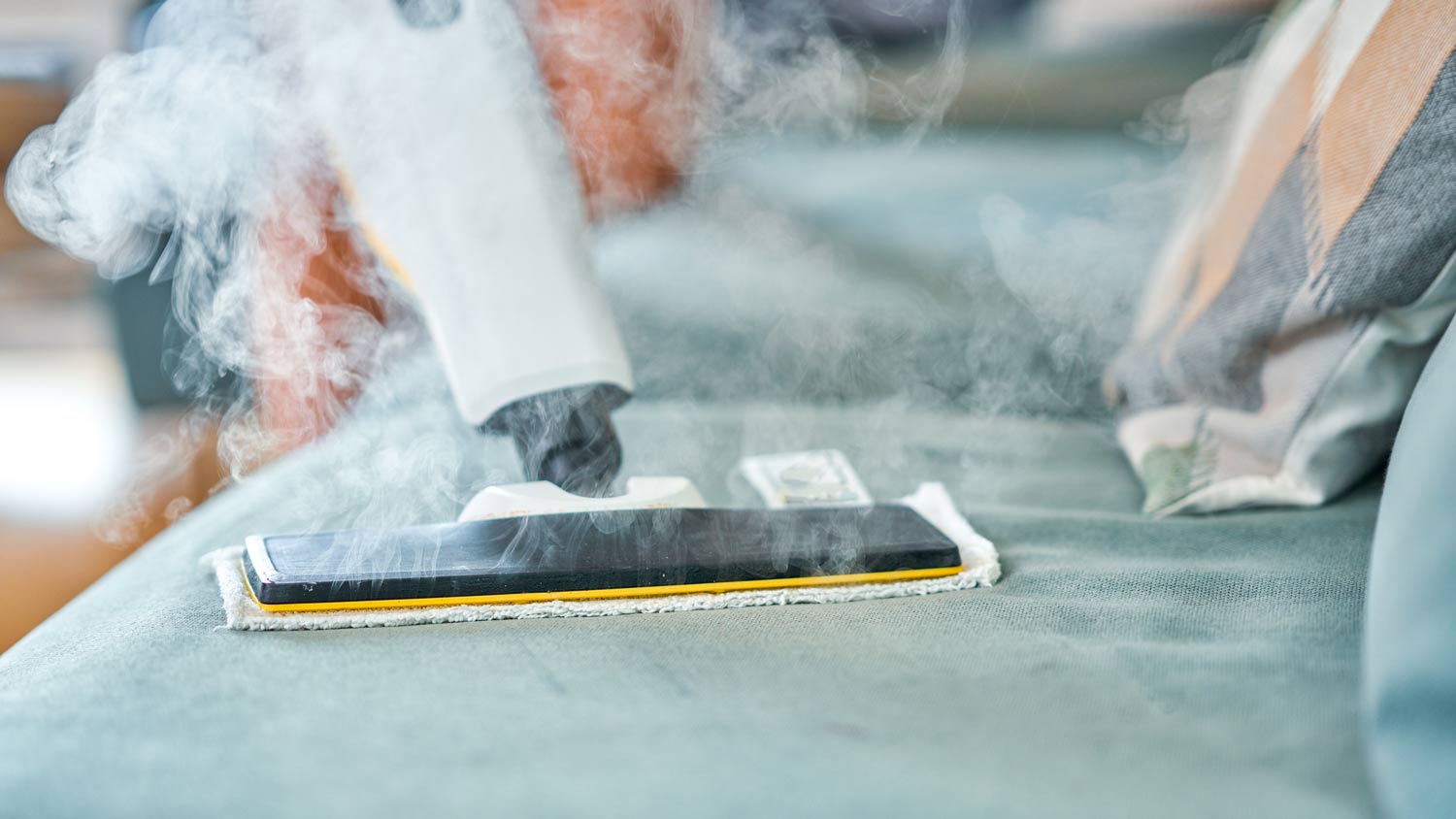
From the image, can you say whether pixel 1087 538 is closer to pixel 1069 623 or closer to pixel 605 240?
pixel 1069 623

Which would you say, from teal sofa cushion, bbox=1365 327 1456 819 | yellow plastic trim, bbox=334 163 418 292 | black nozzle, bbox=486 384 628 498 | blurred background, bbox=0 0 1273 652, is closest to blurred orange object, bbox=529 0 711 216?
blurred background, bbox=0 0 1273 652

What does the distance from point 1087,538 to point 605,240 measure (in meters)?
0.91

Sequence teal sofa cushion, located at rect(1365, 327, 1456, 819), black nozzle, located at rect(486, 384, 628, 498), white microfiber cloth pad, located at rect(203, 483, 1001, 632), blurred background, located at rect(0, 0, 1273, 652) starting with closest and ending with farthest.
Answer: teal sofa cushion, located at rect(1365, 327, 1456, 819) < white microfiber cloth pad, located at rect(203, 483, 1001, 632) < black nozzle, located at rect(486, 384, 628, 498) < blurred background, located at rect(0, 0, 1273, 652)

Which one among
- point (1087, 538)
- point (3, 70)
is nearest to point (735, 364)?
point (1087, 538)

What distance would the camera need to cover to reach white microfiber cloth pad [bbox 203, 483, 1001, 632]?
54cm

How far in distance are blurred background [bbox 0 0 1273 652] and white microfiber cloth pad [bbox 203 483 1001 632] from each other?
2.77ft

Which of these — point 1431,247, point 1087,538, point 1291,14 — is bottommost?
point 1087,538

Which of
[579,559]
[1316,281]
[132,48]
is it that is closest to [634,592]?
[579,559]

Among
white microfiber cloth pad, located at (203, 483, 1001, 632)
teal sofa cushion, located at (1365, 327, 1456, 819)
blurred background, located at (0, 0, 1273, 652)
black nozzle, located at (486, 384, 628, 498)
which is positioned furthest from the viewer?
blurred background, located at (0, 0, 1273, 652)

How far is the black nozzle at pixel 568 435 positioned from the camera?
671mm

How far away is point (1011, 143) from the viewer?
1.57 meters

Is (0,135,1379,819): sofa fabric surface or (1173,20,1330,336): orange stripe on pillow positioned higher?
(1173,20,1330,336): orange stripe on pillow

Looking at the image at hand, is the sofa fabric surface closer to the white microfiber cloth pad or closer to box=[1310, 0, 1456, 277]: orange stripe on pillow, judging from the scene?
the white microfiber cloth pad

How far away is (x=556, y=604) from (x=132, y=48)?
1.30 metres
